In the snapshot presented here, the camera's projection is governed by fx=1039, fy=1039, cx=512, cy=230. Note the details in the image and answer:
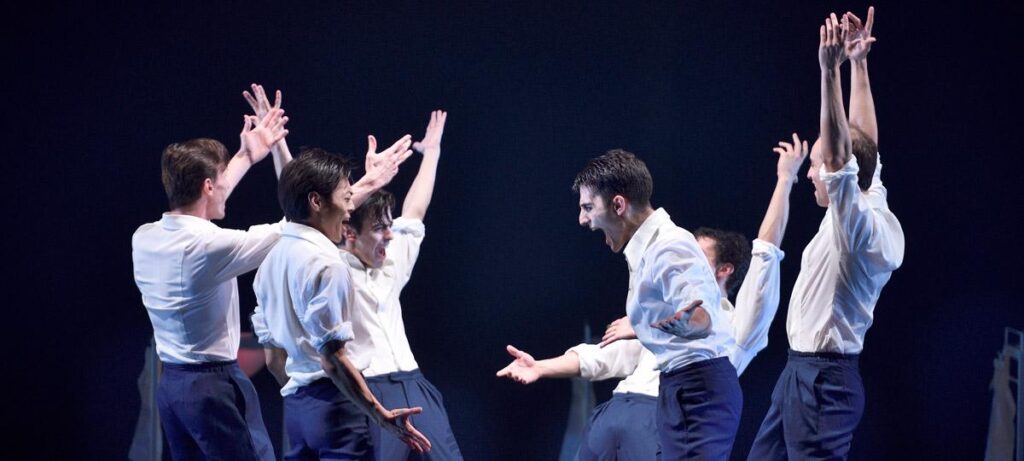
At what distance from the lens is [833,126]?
2715mm

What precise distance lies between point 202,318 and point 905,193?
10.0 ft

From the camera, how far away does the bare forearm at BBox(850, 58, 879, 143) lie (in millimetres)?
3262

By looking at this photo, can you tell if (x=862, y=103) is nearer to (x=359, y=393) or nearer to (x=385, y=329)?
(x=385, y=329)

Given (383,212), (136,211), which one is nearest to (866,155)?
(383,212)

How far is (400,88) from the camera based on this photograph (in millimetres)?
4758

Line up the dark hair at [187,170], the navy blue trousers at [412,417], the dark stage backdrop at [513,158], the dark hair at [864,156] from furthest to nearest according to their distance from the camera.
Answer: the dark stage backdrop at [513,158] < the navy blue trousers at [412,417] < the dark hair at [187,170] < the dark hair at [864,156]

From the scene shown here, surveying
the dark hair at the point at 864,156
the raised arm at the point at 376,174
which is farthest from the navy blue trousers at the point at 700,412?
the raised arm at the point at 376,174

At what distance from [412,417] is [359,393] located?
2.78 feet

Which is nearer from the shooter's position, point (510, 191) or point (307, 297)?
point (307, 297)

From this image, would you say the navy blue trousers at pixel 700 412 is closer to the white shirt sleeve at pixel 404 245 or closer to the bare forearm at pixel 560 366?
the bare forearm at pixel 560 366

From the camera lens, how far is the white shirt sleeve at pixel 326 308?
8.30 ft

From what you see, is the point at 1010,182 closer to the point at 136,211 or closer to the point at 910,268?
the point at 910,268

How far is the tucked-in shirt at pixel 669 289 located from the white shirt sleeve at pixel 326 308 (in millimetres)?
739

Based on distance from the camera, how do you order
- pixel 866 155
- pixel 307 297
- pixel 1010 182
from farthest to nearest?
pixel 1010 182 → pixel 866 155 → pixel 307 297
